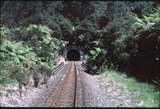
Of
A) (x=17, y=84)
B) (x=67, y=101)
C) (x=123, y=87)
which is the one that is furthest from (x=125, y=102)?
(x=17, y=84)

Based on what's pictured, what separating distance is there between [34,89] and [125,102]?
22.5 ft

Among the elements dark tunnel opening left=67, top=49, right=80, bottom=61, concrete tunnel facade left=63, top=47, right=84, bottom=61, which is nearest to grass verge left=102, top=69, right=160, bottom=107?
concrete tunnel facade left=63, top=47, right=84, bottom=61

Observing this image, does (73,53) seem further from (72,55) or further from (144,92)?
(144,92)

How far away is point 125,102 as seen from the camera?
15.7 meters

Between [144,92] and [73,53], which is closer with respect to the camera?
[144,92]

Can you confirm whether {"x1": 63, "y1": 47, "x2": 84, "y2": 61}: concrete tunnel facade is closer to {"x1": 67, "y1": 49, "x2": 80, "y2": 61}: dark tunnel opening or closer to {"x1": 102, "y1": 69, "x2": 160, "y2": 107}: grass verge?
{"x1": 67, "y1": 49, "x2": 80, "y2": 61}: dark tunnel opening

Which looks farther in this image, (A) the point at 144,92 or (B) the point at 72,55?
(B) the point at 72,55

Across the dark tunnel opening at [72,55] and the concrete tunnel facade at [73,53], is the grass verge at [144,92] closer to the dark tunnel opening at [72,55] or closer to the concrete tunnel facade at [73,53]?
the concrete tunnel facade at [73,53]

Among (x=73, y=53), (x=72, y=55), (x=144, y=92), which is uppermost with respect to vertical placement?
(x=73, y=53)

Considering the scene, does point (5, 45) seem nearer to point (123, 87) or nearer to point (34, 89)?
point (34, 89)

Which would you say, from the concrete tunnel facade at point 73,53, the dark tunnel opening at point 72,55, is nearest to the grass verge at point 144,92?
the concrete tunnel facade at point 73,53

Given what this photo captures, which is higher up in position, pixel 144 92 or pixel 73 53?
pixel 73 53

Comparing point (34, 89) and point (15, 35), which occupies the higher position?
point (15, 35)

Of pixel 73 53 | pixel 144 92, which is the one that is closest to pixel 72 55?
pixel 73 53
